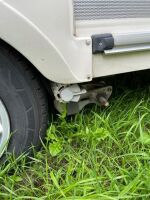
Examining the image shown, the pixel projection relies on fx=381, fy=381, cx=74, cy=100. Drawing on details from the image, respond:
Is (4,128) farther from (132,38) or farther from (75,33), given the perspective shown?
(132,38)

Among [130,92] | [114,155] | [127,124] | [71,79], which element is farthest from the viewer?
[130,92]

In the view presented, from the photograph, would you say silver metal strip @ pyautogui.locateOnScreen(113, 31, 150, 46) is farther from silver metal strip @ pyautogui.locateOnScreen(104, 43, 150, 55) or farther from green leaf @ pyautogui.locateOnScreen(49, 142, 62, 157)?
green leaf @ pyautogui.locateOnScreen(49, 142, 62, 157)

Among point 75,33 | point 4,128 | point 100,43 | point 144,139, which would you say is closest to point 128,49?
point 100,43

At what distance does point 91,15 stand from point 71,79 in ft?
1.10

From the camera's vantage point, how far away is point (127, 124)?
2.41m

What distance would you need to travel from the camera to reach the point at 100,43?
1894 millimetres

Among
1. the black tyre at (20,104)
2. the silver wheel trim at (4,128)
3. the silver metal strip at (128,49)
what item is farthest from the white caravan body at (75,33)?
the silver wheel trim at (4,128)

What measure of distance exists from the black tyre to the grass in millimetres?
103

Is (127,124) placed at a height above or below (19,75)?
below

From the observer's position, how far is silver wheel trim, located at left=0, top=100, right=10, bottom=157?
193 cm


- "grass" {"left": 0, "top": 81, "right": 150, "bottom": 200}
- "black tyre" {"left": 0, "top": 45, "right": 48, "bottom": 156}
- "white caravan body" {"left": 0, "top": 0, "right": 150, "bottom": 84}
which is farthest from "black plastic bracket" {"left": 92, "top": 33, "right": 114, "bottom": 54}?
"grass" {"left": 0, "top": 81, "right": 150, "bottom": 200}

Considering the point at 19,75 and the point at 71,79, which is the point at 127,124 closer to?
the point at 71,79

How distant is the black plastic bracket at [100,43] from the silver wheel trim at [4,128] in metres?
0.54

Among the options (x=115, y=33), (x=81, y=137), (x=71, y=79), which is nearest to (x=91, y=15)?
(x=115, y=33)
